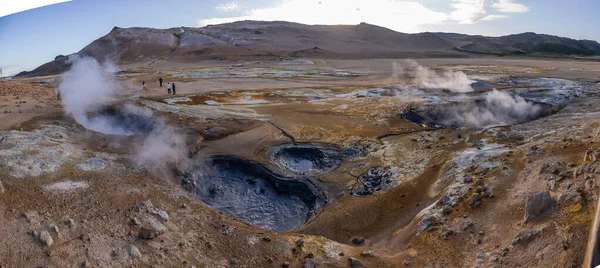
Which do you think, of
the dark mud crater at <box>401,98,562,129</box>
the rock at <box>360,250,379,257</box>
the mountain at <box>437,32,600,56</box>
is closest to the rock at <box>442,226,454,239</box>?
the rock at <box>360,250,379,257</box>

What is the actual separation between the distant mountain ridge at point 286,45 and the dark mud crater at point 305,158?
46.6m

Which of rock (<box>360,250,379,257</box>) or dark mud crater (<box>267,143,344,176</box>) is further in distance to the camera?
dark mud crater (<box>267,143,344,176</box>)

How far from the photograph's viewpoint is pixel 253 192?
10.4 m

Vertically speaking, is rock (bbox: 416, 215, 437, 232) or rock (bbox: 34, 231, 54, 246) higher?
rock (bbox: 34, 231, 54, 246)

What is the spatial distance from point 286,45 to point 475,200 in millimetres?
70539

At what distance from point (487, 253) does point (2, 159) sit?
9.81 meters

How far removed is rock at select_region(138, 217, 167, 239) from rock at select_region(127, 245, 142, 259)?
0.91ft

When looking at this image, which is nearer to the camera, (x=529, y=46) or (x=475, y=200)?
(x=475, y=200)

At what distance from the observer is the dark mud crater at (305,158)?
37.4ft

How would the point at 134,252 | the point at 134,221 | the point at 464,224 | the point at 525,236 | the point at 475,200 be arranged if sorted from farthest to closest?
the point at 475,200, the point at 464,224, the point at 134,221, the point at 134,252, the point at 525,236

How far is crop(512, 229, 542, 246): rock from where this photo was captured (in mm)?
5859

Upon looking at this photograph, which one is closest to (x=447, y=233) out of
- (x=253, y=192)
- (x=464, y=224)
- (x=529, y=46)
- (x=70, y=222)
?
(x=464, y=224)

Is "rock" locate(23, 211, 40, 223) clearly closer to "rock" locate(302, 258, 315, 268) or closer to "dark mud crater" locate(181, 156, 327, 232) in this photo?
"dark mud crater" locate(181, 156, 327, 232)

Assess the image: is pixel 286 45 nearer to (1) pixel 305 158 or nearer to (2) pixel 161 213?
(1) pixel 305 158
